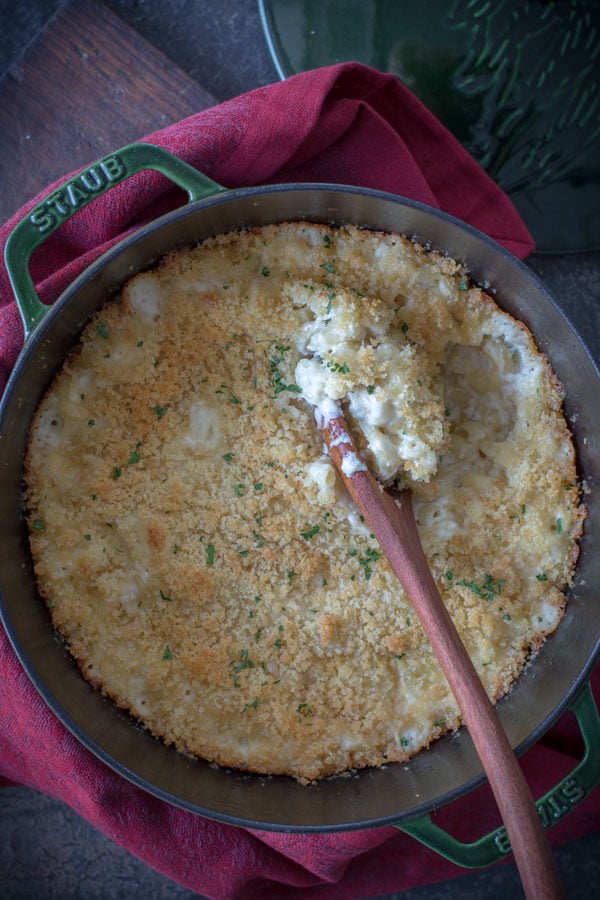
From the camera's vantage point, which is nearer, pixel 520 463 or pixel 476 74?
pixel 520 463

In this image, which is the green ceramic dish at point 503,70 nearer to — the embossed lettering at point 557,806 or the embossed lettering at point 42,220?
the embossed lettering at point 42,220

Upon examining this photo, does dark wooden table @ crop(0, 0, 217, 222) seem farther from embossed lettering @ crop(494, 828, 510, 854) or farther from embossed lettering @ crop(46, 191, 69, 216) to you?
embossed lettering @ crop(494, 828, 510, 854)

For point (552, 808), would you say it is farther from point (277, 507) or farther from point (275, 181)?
point (275, 181)

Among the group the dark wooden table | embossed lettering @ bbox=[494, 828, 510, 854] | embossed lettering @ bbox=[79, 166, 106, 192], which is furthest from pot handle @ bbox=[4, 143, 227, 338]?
embossed lettering @ bbox=[494, 828, 510, 854]

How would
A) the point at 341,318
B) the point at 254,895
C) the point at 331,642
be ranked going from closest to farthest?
1. the point at 341,318
2. the point at 331,642
3. the point at 254,895

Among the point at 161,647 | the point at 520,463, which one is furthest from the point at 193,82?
the point at 161,647

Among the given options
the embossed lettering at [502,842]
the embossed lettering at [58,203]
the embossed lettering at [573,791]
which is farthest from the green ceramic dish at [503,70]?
the embossed lettering at [502,842]

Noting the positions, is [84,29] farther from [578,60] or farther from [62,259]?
[578,60]
